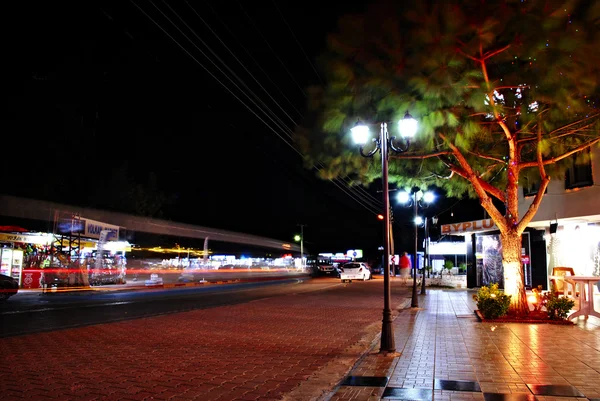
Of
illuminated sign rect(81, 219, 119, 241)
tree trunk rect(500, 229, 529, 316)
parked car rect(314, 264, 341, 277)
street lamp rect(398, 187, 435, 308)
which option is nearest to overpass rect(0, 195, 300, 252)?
illuminated sign rect(81, 219, 119, 241)

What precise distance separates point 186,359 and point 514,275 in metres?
9.49

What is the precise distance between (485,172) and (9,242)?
82.0 feet

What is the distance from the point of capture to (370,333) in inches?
480

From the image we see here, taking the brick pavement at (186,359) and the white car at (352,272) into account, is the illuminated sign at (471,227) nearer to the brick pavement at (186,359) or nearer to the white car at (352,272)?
the white car at (352,272)

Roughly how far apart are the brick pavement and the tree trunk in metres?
3.83

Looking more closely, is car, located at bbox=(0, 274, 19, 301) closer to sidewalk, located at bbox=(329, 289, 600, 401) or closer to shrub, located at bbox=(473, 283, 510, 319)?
sidewalk, located at bbox=(329, 289, 600, 401)

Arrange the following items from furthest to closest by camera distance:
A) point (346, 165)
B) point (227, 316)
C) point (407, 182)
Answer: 1. point (407, 182)
2. point (227, 316)
3. point (346, 165)

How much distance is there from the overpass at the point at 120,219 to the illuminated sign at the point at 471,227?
22008mm

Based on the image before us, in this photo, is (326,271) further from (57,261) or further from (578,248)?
(578,248)

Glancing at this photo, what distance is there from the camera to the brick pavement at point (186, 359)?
6.62 metres

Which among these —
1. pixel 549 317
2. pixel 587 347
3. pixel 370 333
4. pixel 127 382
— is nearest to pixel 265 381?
pixel 127 382

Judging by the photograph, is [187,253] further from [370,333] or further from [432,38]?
[432,38]

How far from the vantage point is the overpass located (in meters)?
28.6

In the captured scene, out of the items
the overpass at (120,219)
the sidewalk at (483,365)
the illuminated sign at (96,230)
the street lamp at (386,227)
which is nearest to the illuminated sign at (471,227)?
the sidewalk at (483,365)
